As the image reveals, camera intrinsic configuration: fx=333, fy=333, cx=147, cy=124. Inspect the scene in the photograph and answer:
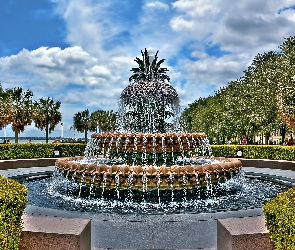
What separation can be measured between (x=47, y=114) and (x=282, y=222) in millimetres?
60660

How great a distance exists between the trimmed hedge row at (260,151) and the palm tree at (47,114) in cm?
4197

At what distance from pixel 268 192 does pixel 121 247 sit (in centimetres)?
732

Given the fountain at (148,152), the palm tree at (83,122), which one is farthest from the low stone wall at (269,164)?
the palm tree at (83,122)

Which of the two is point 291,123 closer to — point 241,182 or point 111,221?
point 241,182

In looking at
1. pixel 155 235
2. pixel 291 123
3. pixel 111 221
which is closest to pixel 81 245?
pixel 155 235

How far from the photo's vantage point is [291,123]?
30.4 m

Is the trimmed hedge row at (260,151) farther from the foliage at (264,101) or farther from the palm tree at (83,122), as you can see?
the palm tree at (83,122)

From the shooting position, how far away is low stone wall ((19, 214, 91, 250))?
451 centimetres

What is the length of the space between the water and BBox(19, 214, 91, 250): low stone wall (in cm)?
303

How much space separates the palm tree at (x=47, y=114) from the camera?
197ft

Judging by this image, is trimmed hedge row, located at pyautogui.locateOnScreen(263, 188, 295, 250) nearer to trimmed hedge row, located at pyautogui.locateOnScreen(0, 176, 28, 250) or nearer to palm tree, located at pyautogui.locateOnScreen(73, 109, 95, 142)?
trimmed hedge row, located at pyautogui.locateOnScreen(0, 176, 28, 250)

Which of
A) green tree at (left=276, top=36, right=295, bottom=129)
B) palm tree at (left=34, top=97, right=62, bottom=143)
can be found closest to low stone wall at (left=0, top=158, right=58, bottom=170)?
green tree at (left=276, top=36, right=295, bottom=129)

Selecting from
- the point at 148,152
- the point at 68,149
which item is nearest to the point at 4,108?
the point at 68,149

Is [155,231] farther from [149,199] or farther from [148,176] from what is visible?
[149,199]
